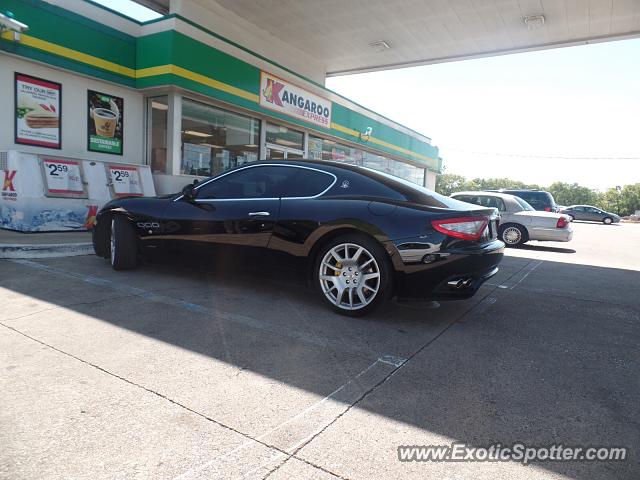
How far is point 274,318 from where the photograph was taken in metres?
3.93

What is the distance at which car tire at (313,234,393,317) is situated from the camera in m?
3.87

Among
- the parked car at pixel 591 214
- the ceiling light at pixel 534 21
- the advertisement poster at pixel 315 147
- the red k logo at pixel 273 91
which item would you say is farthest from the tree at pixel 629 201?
the red k logo at pixel 273 91

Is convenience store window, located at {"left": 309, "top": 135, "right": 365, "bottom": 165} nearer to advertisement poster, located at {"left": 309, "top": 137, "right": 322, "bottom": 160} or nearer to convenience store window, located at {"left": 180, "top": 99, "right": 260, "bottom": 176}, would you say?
advertisement poster, located at {"left": 309, "top": 137, "right": 322, "bottom": 160}

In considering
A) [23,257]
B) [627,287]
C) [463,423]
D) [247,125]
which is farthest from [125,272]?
[247,125]

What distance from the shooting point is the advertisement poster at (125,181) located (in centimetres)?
934

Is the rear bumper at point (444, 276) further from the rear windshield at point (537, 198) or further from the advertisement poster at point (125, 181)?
the rear windshield at point (537, 198)

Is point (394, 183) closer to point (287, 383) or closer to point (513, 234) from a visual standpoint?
point (287, 383)

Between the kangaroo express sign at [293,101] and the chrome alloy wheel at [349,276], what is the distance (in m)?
9.05

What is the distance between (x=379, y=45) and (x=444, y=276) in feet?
43.9

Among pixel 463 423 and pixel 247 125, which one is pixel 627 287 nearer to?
pixel 463 423

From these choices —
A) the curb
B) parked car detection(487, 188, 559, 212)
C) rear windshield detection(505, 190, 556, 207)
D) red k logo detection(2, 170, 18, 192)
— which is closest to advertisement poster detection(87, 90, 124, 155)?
red k logo detection(2, 170, 18, 192)

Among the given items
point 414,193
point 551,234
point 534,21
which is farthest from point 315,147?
point 414,193

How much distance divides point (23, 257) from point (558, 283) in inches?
296

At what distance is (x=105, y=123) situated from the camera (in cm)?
1017
